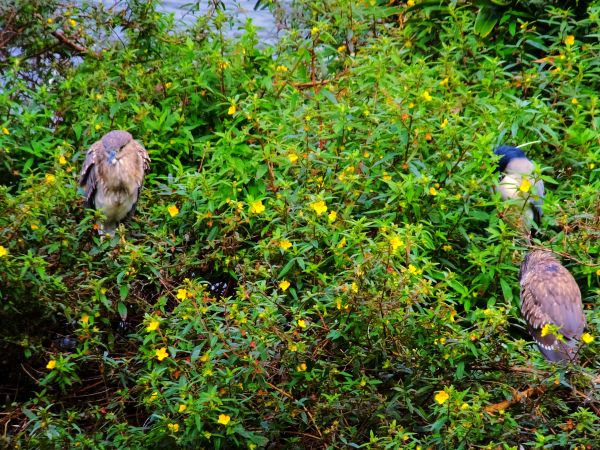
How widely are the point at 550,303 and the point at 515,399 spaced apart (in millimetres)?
869

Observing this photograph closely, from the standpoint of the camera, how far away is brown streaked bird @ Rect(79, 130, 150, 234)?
572 cm

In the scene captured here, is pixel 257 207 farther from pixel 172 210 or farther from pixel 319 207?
pixel 172 210

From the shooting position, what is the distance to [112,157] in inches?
226

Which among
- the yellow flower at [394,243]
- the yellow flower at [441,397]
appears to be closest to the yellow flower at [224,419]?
the yellow flower at [441,397]

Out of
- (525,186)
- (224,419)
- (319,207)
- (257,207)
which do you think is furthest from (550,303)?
(224,419)

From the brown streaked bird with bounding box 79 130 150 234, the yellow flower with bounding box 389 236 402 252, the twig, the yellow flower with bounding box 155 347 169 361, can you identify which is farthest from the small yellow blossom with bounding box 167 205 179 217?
the twig

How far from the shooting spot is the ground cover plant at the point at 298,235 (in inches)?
181

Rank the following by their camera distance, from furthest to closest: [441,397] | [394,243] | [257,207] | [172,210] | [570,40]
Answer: [570,40] < [172,210] < [257,207] < [394,243] < [441,397]

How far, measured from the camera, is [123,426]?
4.72 m

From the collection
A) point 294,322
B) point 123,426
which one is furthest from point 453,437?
point 123,426

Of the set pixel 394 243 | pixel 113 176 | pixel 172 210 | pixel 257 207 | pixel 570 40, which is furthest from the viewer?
pixel 570 40

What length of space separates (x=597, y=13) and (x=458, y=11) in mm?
1034

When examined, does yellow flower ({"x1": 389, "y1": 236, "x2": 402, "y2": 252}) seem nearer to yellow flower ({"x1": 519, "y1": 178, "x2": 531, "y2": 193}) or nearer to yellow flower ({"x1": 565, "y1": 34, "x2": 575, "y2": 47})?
yellow flower ({"x1": 519, "y1": 178, "x2": 531, "y2": 193})

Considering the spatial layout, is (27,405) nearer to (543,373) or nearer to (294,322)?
(294,322)
